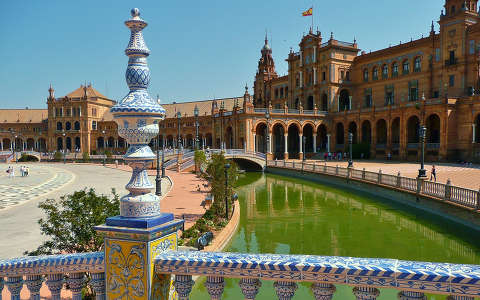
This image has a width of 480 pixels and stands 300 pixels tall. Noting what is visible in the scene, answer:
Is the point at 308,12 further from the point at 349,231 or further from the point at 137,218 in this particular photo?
the point at 137,218

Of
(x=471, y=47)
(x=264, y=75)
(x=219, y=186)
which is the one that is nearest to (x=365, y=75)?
(x=471, y=47)

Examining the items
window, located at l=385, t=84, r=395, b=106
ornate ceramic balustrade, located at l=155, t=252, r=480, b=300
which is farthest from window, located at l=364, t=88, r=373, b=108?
ornate ceramic balustrade, located at l=155, t=252, r=480, b=300

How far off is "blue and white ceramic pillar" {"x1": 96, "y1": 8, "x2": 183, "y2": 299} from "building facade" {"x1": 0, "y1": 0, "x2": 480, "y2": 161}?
39537mm

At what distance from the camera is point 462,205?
16453 mm

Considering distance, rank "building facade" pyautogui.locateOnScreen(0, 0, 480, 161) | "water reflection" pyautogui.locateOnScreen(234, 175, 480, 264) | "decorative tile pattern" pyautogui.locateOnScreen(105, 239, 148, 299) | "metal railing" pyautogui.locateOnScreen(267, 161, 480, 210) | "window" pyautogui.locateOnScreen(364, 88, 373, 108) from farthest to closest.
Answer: "window" pyautogui.locateOnScreen(364, 88, 373, 108)
"building facade" pyautogui.locateOnScreen(0, 0, 480, 161)
"metal railing" pyautogui.locateOnScreen(267, 161, 480, 210)
"water reflection" pyautogui.locateOnScreen(234, 175, 480, 264)
"decorative tile pattern" pyautogui.locateOnScreen(105, 239, 148, 299)

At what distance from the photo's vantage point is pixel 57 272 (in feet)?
11.2

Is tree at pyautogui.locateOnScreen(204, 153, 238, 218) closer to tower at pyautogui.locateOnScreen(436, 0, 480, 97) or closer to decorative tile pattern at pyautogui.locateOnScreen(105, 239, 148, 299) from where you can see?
decorative tile pattern at pyautogui.locateOnScreen(105, 239, 148, 299)

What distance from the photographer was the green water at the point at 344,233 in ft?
42.2

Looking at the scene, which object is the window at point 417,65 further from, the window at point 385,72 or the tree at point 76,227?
the tree at point 76,227

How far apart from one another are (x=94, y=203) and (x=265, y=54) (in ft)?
239

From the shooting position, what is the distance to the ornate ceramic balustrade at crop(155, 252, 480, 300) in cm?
247

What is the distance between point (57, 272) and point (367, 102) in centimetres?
5849

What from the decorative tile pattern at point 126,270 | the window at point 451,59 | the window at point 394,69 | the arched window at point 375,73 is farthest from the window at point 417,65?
the decorative tile pattern at point 126,270

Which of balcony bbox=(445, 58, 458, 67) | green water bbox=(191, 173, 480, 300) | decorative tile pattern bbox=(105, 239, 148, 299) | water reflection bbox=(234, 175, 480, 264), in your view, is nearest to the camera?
decorative tile pattern bbox=(105, 239, 148, 299)
